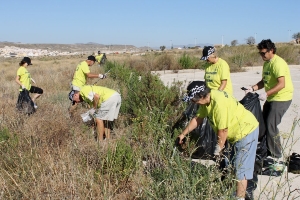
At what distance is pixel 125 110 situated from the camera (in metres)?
6.62

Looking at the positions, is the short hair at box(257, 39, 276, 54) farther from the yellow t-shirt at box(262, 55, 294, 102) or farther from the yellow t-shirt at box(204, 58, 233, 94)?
the yellow t-shirt at box(204, 58, 233, 94)

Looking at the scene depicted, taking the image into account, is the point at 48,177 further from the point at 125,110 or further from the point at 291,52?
the point at 291,52

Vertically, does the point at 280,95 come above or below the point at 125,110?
above

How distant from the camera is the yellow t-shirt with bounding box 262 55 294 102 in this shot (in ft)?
13.7

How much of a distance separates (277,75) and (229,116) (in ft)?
4.79

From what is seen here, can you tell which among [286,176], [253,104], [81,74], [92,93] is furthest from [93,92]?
[286,176]

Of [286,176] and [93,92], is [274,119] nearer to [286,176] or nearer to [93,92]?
[286,176]

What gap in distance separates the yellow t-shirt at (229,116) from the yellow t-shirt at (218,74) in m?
1.69

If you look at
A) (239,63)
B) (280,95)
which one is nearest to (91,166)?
(280,95)

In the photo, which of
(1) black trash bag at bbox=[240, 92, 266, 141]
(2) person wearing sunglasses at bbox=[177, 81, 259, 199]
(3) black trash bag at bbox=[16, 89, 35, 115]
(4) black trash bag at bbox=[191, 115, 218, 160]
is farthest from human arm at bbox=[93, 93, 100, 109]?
(2) person wearing sunglasses at bbox=[177, 81, 259, 199]

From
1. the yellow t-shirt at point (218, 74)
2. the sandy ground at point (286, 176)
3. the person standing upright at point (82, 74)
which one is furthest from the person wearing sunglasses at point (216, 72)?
the person standing upright at point (82, 74)

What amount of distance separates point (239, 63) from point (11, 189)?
720 inches

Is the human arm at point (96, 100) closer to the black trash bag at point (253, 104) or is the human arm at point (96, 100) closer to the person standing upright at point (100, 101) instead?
the person standing upright at point (100, 101)

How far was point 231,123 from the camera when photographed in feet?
10.5
